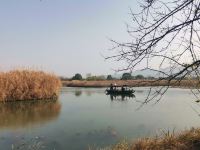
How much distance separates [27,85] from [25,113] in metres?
5.77

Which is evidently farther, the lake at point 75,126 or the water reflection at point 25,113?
the water reflection at point 25,113

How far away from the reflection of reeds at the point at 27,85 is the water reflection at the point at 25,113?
3.15ft

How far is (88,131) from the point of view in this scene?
11.9 meters

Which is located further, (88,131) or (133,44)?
(88,131)

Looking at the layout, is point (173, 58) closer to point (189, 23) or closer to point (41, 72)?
point (189, 23)

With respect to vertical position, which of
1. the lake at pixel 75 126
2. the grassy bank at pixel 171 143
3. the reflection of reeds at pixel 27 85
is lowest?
the lake at pixel 75 126

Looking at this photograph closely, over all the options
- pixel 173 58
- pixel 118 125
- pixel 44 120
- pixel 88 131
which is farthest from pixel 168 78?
pixel 44 120

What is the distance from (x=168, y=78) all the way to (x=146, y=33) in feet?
2.00

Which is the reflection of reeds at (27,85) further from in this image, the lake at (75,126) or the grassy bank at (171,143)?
the grassy bank at (171,143)

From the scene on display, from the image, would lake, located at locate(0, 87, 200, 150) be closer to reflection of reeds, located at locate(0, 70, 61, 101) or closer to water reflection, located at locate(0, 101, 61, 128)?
water reflection, located at locate(0, 101, 61, 128)

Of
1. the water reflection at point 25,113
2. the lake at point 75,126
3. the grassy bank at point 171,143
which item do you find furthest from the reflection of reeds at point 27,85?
A: the grassy bank at point 171,143

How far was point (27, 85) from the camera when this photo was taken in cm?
2333

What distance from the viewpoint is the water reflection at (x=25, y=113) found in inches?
590

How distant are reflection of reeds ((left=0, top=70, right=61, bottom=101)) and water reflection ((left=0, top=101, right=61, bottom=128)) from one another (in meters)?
0.96
